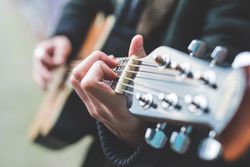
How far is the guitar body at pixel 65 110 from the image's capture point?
104cm

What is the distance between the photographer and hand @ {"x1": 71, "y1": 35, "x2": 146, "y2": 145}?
0.63 m

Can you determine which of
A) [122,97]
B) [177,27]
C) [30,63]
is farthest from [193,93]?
[30,63]

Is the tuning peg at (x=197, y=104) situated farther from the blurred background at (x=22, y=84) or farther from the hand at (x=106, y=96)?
the blurred background at (x=22, y=84)

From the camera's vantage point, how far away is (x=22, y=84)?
1979 mm

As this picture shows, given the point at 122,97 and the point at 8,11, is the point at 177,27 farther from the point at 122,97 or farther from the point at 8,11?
the point at 8,11

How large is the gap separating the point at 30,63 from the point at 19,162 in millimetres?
513

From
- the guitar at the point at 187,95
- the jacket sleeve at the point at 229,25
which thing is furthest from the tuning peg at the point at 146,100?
the jacket sleeve at the point at 229,25

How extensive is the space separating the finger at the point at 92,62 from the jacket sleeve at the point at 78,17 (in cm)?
50

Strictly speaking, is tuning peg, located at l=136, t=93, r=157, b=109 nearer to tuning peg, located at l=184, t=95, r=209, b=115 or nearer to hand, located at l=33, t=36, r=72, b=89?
tuning peg, located at l=184, t=95, r=209, b=115

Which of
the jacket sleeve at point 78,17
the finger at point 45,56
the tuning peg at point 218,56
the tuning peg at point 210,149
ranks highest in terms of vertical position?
the tuning peg at point 218,56

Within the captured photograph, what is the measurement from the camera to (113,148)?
2.24ft

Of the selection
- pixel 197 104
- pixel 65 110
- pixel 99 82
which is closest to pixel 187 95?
pixel 197 104

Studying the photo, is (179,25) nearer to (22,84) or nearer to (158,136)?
(158,136)

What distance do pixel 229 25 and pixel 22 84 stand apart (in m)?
1.27
